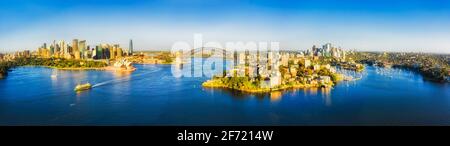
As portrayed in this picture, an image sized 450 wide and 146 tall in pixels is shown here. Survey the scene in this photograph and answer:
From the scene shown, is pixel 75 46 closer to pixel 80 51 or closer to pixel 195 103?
pixel 80 51

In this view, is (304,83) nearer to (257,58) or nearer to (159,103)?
(257,58)

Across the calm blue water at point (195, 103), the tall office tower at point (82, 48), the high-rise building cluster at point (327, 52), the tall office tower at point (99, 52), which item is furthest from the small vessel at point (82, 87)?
the high-rise building cluster at point (327, 52)

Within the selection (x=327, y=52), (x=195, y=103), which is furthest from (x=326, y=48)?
(x=195, y=103)

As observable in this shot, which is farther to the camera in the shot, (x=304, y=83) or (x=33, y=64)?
(x=304, y=83)

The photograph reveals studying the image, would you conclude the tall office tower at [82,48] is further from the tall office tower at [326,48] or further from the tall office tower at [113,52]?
the tall office tower at [326,48]
